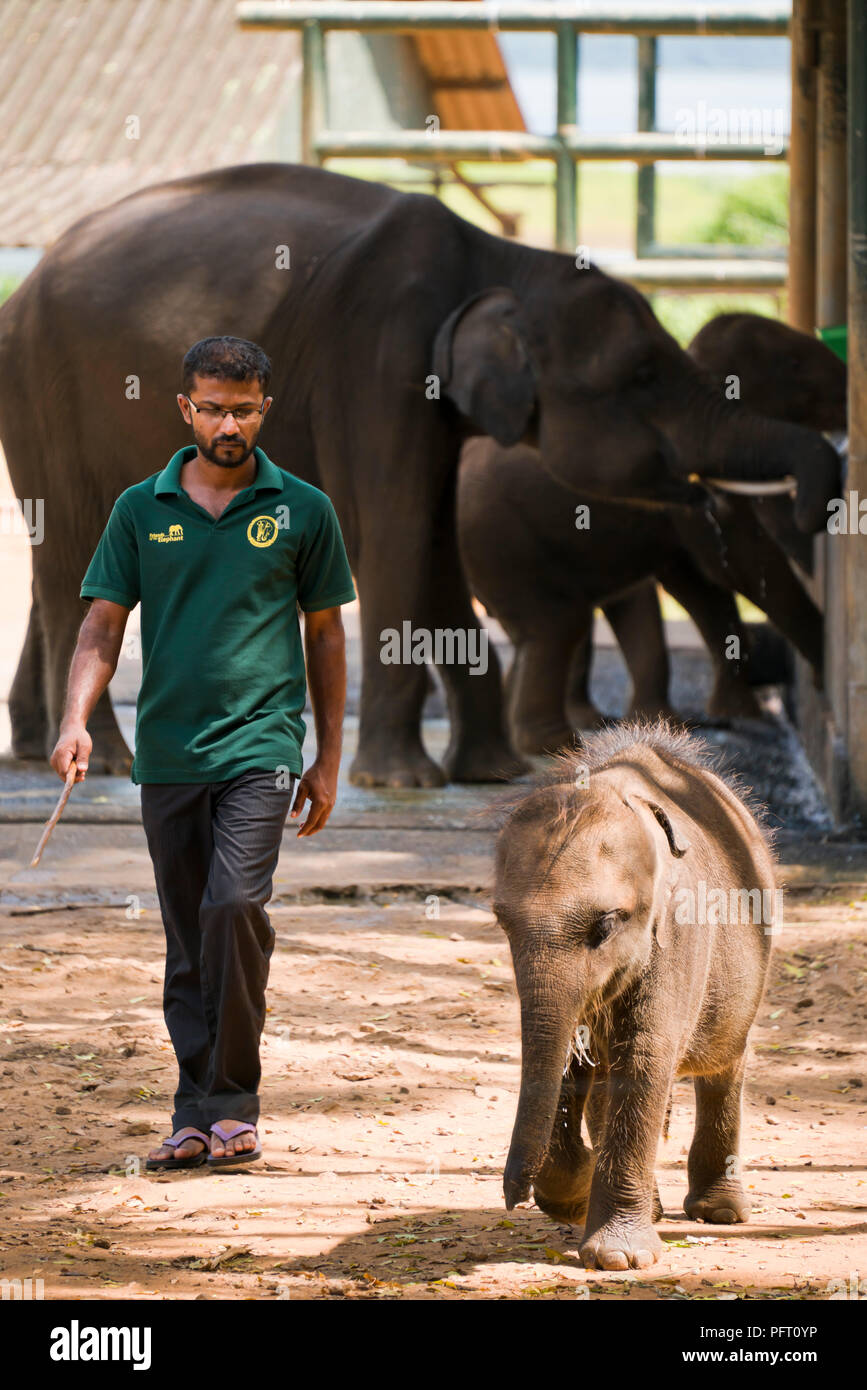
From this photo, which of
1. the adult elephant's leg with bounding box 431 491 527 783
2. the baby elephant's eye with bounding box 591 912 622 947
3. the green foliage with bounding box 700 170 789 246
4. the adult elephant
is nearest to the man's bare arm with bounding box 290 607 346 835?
the baby elephant's eye with bounding box 591 912 622 947

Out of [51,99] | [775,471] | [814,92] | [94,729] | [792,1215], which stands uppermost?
[51,99]

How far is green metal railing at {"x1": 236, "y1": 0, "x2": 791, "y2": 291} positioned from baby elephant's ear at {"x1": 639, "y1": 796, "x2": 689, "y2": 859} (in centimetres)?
1226

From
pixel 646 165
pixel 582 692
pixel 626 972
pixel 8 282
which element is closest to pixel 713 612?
pixel 582 692

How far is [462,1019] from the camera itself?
19.1 ft

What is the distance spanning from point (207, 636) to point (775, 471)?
17.7 feet

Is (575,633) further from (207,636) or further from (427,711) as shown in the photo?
(207,636)

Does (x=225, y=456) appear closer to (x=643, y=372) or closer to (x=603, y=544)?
(x=643, y=372)

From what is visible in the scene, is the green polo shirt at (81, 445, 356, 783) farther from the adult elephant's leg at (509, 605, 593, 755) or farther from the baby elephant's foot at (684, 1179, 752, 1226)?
the adult elephant's leg at (509, 605, 593, 755)

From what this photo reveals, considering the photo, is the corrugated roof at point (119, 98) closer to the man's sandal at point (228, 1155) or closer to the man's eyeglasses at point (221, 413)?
the man's eyeglasses at point (221, 413)

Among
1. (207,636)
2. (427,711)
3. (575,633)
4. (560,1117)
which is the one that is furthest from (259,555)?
(427,711)

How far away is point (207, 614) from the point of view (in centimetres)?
455

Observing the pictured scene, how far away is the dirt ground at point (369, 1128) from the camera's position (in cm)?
377

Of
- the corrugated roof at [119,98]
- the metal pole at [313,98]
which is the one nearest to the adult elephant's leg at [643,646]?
the metal pole at [313,98]

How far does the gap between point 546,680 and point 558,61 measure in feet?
23.8
